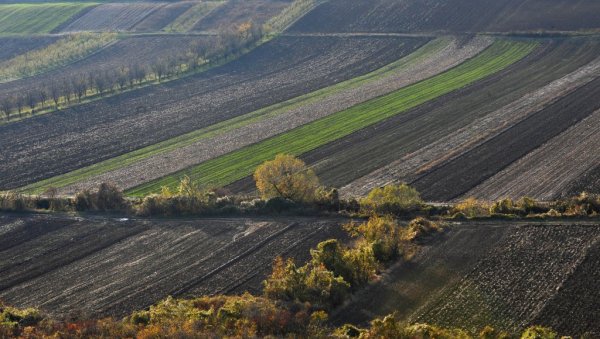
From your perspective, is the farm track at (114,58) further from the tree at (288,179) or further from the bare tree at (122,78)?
the tree at (288,179)

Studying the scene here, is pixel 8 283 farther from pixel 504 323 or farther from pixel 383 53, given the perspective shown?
pixel 383 53

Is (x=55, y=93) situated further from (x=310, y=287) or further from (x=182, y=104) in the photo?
(x=310, y=287)

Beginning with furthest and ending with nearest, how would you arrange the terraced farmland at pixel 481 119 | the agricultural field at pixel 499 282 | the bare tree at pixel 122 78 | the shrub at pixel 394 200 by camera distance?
the bare tree at pixel 122 78
the terraced farmland at pixel 481 119
the shrub at pixel 394 200
the agricultural field at pixel 499 282

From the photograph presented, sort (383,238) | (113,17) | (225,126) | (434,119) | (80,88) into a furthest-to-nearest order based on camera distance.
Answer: (113,17), (80,88), (225,126), (434,119), (383,238)

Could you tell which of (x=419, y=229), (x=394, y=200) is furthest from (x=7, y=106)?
(x=419, y=229)

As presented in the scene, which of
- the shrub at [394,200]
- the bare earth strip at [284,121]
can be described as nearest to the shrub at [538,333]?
the shrub at [394,200]

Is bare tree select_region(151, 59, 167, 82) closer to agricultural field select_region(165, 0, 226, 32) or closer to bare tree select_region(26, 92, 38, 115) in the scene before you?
bare tree select_region(26, 92, 38, 115)
